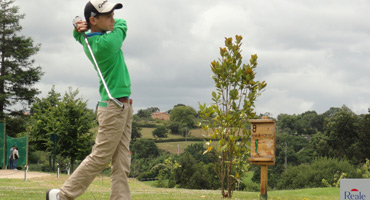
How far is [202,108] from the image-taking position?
11211mm

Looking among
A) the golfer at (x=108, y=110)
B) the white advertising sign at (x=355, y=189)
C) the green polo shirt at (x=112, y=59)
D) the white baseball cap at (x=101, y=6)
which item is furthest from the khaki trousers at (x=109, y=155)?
the white advertising sign at (x=355, y=189)

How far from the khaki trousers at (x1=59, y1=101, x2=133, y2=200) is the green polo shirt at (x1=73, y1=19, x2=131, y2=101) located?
157 millimetres

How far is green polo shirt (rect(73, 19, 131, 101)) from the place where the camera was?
5.05 metres

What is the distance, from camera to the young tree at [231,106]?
442 inches

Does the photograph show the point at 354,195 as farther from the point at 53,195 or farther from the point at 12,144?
the point at 12,144

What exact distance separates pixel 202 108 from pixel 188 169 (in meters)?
42.4

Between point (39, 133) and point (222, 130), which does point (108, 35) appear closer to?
point (222, 130)

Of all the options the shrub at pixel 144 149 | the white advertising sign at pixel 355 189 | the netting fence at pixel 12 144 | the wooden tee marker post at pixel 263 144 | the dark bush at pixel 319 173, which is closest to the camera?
the white advertising sign at pixel 355 189

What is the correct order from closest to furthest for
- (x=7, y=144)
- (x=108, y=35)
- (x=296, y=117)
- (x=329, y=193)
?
(x=108, y=35) < (x=329, y=193) < (x=7, y=144) < (x=296, y=117)

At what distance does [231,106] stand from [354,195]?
6796 mm

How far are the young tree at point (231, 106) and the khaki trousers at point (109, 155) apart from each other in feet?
19.5

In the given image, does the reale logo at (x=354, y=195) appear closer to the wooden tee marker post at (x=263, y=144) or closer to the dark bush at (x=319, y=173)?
the wooden tee marker post at (x=263, y=144)

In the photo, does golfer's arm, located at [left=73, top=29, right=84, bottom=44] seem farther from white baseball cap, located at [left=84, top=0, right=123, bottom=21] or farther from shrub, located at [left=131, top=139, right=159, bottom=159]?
shrub, located at [left=131, top=139, right=159, bottom=159]

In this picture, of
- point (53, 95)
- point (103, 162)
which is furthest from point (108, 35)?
point (53, 95)
